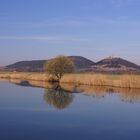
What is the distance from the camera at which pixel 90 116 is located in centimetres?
1764

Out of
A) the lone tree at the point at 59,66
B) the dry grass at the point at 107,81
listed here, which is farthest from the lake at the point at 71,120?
the lone tree at the point at 59,66

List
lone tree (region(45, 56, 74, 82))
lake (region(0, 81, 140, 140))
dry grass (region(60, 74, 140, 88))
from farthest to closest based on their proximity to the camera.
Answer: lone tree (region(45, 56, 74, 82)) < dry grass (region(60, 74, 140, 88)) < lake (region(0, 81, 140, 140))

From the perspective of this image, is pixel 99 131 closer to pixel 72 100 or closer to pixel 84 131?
pixel 84 131

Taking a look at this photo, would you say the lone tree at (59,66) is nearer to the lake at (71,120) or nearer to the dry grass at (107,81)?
the dry grass at (107,81)

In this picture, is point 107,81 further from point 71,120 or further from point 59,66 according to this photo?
point 71,120

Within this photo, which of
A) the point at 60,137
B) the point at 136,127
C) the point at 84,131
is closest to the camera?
the point at 60,137

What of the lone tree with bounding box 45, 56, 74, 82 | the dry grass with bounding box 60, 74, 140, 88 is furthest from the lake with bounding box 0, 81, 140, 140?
the lone tree with bounding box 45, 56, 74, 82

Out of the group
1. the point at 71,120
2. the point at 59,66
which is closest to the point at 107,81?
the point at 59,66

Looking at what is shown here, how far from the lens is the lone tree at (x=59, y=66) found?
46.1m

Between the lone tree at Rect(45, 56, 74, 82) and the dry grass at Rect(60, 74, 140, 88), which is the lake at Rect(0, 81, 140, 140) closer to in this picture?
the dry grass at Rect(60, 74, 140, 88)

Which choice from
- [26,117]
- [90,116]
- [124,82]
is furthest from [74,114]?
[124,82]

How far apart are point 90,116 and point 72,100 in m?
6.88

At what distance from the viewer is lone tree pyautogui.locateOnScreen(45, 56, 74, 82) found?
46.1m

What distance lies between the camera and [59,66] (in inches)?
1815
